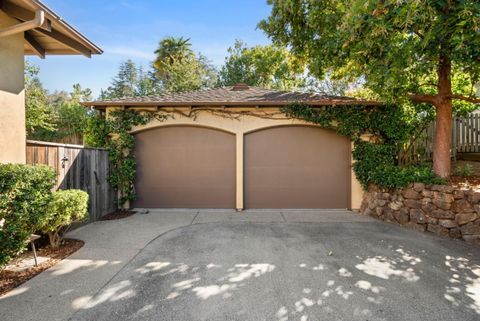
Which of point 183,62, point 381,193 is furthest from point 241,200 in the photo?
point 183,62

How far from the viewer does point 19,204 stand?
2.85 m

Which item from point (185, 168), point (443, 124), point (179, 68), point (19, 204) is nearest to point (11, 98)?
point (19, 204)

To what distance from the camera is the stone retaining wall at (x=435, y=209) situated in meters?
4.39

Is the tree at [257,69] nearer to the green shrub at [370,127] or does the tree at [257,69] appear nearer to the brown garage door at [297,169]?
the green shrub at [370,127]

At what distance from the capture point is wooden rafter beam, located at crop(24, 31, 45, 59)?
416 cm

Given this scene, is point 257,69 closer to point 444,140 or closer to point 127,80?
point 444,140

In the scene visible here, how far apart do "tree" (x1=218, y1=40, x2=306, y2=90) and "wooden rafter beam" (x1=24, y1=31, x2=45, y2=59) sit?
49.3ft

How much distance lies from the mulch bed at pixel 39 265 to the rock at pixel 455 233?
671cm

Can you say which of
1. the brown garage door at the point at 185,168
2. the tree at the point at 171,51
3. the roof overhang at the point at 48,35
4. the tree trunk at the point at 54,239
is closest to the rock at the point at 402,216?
the brown garage door at the point at 185,168

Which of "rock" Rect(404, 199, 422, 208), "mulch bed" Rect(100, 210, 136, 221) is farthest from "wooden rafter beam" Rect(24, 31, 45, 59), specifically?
"rock" Rect(404, 199, 422, 208)

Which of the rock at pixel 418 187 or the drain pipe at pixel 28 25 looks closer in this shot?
the drain pipe at pixel 28 25

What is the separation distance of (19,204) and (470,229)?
23.2ft

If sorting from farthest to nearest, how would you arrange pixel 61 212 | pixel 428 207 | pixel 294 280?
pixel 428 207
pixel 61 212
pixel 294 280

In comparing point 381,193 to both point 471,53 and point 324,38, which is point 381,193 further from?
point 324,38
